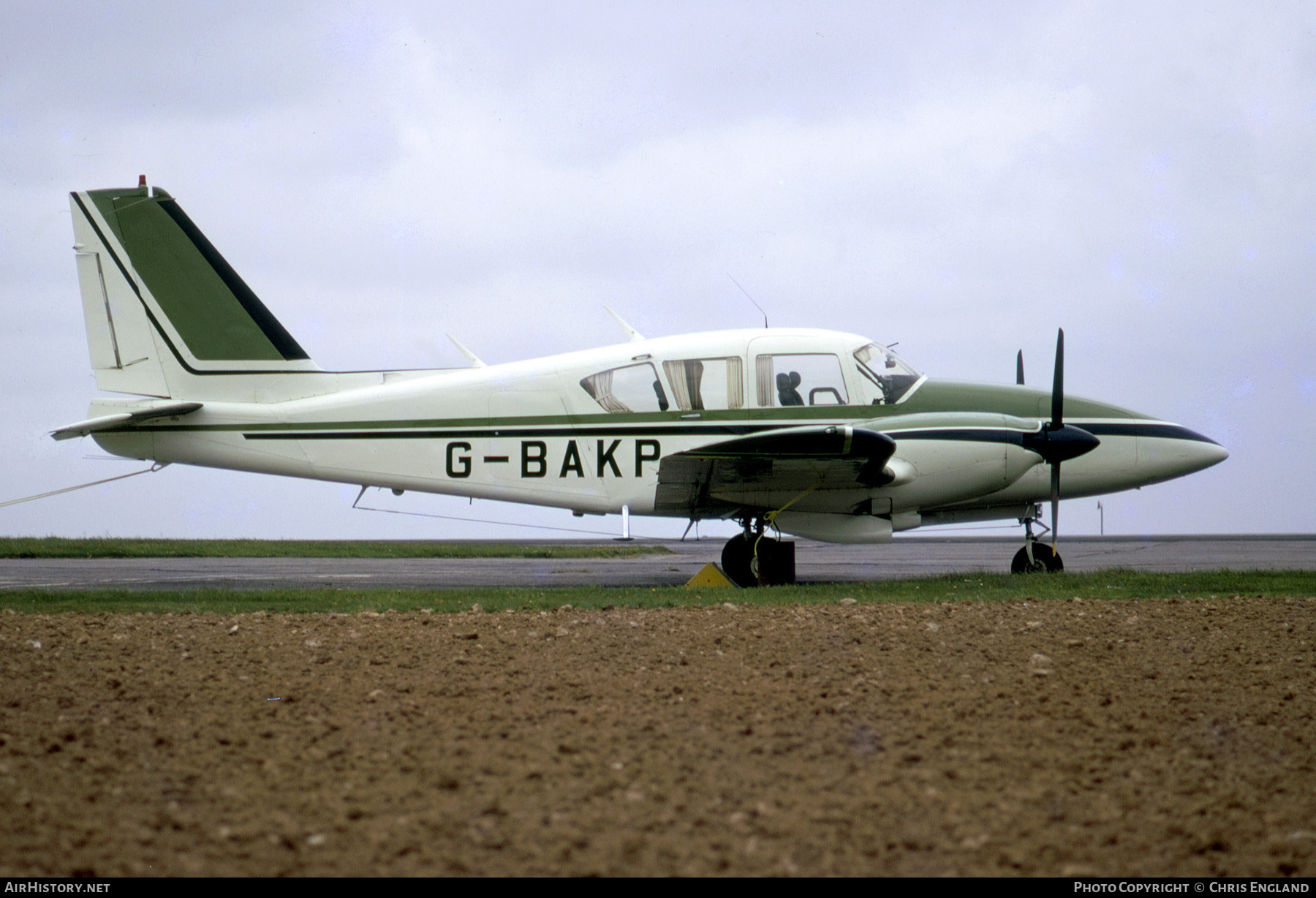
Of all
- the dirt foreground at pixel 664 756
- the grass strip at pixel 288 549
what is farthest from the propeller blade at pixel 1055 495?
the grass strip at pixel 288 549

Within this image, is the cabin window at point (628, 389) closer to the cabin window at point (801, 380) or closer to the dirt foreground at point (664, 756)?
the cabin window at point (801, 380)

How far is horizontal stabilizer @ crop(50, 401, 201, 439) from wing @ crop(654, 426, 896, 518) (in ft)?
18.6

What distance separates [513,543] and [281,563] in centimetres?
916

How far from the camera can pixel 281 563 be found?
1744 centimetres

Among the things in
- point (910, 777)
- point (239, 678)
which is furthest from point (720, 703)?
point (239, 678)

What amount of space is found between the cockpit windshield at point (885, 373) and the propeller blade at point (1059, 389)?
1.54 meters

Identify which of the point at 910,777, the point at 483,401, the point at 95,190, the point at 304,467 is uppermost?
the point at 95,190

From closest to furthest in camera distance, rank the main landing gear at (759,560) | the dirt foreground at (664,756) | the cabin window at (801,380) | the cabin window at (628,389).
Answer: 1. the dirt foreground at (664,756)
2. the cabin window at (801,380)
3. the cabin window at (628,389)
4. the main landing gear at (759,560)

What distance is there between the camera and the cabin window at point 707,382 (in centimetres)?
1148

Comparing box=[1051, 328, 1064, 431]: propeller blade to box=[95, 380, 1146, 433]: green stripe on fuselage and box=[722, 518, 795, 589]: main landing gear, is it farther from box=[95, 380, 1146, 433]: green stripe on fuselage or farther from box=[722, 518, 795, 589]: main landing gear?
box=[722, 518, 795, 589]: main landing gear

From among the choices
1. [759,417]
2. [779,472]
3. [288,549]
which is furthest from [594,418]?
[288,549]

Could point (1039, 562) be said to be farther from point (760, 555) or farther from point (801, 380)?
point (801, 380)

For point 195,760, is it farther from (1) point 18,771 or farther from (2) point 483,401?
(2) point 483,401

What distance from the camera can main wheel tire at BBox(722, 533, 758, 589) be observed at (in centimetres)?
1198
